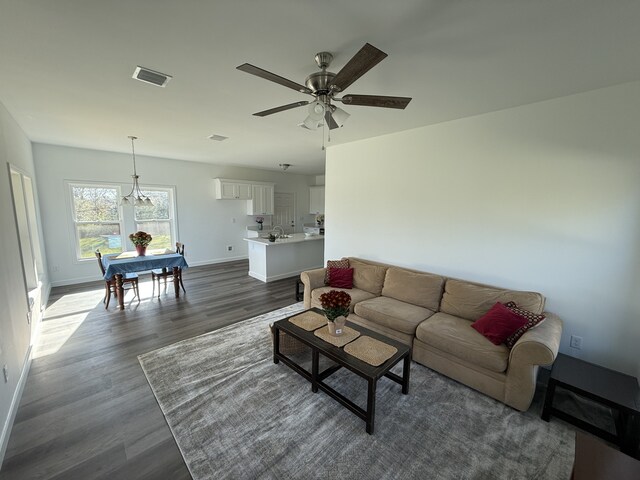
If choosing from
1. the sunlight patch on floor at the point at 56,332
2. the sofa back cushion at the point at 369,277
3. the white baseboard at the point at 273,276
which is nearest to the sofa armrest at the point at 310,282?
the sofa back cushion at the point at 369,277

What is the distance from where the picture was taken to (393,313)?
2896 millimetres

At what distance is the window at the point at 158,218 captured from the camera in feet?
19.2

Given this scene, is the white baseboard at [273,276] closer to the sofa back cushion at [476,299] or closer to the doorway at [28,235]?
the doorway at [28,235]

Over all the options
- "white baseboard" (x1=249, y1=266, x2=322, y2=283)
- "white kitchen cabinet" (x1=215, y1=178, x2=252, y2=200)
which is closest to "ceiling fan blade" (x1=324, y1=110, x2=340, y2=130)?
"white baseboard" (x1=249, y1=266, x2=322, y2=283)

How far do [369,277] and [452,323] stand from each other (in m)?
1.27

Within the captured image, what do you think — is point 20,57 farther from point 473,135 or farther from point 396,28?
point 473,135

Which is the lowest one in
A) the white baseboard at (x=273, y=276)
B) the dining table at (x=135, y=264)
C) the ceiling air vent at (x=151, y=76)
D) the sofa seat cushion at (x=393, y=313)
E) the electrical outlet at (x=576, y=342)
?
the white baseboard at (x=273, y=276)

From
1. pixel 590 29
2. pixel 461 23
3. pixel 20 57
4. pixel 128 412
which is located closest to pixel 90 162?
pixel 20 57

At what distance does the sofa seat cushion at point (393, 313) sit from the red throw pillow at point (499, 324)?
0.58 m

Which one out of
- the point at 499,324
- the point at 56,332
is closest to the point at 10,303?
the point at 56,332

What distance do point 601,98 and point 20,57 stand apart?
15.2ft

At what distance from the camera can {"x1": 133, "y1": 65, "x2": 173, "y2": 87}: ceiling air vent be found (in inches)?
80.1

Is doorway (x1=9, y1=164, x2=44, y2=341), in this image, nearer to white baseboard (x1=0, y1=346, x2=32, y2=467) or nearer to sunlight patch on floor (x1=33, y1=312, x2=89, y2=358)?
sunlight patch on floor (x1=33, y1=312, x2=89, y2=358)

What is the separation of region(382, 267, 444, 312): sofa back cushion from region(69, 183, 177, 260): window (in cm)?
543
